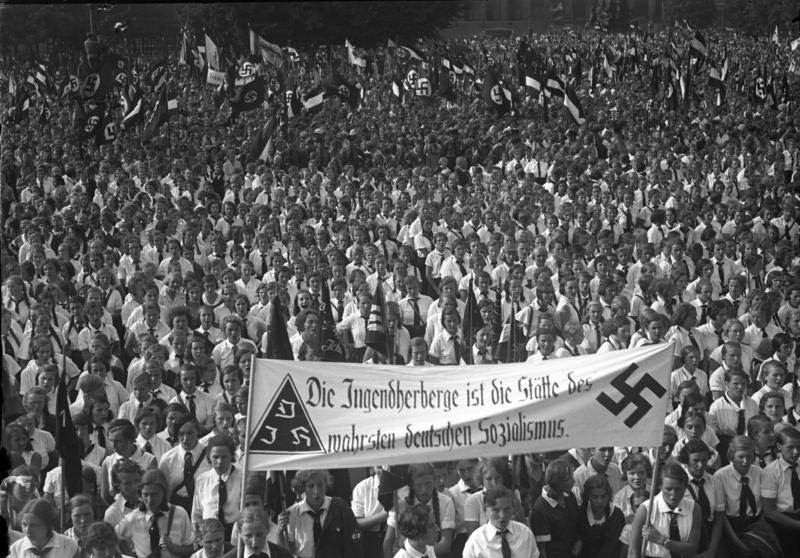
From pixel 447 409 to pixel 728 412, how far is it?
3455 mm

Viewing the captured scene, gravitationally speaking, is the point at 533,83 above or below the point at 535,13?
below

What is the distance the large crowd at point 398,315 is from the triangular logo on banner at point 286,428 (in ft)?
1.14

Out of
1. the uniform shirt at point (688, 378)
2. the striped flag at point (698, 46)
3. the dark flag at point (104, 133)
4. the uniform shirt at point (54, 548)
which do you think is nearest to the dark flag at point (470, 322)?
the uniform shirt at point (688, 378)

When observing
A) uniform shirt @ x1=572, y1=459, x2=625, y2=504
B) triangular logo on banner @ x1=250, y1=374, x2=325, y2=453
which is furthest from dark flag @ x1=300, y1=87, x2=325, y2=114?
triangular logo on banner @ x1=250, y1=374, x2=325, y2=453

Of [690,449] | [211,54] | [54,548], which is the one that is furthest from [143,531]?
[211,54]

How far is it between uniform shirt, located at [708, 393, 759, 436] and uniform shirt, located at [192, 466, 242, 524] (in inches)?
146

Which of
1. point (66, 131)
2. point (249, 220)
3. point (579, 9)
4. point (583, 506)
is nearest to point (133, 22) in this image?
point (66, 131)

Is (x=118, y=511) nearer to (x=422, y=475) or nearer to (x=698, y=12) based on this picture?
(x=422, y=475)

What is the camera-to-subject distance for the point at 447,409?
25.0ft

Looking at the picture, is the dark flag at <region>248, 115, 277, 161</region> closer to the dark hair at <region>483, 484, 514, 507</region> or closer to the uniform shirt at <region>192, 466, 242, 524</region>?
the uniform shirt at <region>192, 466, 242, 524</region>

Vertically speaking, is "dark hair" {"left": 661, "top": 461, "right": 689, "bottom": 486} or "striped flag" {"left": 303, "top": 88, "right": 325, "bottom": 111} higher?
"striped flag" {"left": 303, "top": 88, "right": 325, "bottom": 111}

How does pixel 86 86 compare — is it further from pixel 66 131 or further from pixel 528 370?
pixel 528 370

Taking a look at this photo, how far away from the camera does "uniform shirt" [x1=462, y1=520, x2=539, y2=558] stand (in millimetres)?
7738

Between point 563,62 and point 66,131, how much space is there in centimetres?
2438
